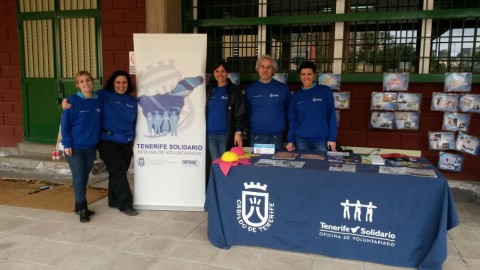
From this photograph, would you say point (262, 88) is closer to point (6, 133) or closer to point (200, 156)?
point (200, 156)

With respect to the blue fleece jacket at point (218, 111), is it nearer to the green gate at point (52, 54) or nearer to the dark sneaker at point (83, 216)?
the dark sneaker at point (83, 216)

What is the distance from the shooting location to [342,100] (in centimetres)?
451

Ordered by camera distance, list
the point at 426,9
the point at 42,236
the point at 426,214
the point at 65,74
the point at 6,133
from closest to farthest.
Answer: the point at 426,214, the point at 42,236, the point at 426,9, the point at 65,74, the point at 6,133

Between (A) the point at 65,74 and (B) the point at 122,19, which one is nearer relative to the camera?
(B) the point at 122,19

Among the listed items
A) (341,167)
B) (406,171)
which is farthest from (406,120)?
(341,167)

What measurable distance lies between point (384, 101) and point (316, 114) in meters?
1.27

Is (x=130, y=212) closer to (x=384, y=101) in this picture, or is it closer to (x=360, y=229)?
(x=360, y=229)

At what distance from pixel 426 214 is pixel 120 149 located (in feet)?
8.88

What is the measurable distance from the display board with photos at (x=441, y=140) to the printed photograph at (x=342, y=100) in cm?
98

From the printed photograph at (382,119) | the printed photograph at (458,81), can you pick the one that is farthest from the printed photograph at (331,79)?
the printed photograph at (458,81)

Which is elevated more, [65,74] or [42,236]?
[65,74]

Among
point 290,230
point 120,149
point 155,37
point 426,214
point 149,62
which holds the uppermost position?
point 155,37

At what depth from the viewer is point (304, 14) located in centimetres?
470

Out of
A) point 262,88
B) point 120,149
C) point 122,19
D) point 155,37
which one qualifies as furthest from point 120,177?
point 122,19
